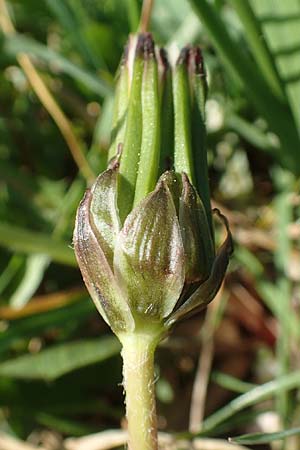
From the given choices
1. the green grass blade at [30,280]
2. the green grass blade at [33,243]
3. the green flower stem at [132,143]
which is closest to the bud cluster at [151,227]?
the green flower stem at [132,143]

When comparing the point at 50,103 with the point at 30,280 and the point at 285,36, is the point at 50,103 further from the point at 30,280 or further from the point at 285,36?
the point at 285,36

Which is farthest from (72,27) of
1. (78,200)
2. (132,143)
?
(132,143)

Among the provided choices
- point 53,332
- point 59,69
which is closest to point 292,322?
point 53,332

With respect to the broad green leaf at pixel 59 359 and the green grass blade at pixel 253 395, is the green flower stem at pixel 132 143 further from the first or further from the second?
the broad green leaf at pixel 59 359

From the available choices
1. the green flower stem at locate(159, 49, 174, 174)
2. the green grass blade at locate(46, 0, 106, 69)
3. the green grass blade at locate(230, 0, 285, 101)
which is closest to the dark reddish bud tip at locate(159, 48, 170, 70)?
the green flower stem at locate(159, 49, 174, 174)

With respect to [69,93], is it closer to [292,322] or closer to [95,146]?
[95,146]

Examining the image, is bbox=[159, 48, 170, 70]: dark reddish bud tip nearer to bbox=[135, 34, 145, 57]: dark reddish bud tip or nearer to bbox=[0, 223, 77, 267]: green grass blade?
bbox=[135, 34, 145, 57]: dark reddish bud tip
